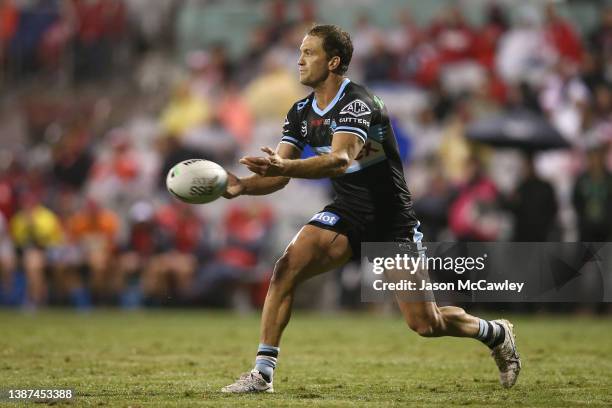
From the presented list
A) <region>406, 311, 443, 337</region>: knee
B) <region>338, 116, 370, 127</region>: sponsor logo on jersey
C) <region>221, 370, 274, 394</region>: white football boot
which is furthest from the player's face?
<region>221, 370, 274, 394</region>: white football boot

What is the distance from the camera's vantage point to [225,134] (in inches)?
738

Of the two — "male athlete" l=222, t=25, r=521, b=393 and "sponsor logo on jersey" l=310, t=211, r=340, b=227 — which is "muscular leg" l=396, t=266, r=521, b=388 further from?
"sponsor logo on jersey" l=310, t=211, r=340, b=227

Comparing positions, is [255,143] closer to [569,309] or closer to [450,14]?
[450,14]

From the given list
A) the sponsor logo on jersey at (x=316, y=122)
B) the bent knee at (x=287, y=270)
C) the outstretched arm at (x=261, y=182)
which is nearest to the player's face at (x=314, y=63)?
the sponsor logo on jersey at (x=316, y=122)

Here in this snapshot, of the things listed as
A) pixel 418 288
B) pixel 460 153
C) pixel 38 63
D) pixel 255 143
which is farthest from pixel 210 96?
pixel 418 288

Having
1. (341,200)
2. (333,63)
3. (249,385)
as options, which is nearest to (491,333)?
(341,200)

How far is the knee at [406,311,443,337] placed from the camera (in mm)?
7602

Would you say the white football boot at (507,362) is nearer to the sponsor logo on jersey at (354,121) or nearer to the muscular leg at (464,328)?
the muscular leg at (464,328)

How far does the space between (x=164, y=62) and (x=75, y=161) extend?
3415 millimetres

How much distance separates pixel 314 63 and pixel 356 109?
0.52 m

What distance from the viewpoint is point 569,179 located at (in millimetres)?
17641

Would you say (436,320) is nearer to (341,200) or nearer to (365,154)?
(341,200)

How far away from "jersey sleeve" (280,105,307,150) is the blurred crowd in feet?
27.1

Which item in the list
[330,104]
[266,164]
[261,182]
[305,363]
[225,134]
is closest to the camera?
[266,164]
